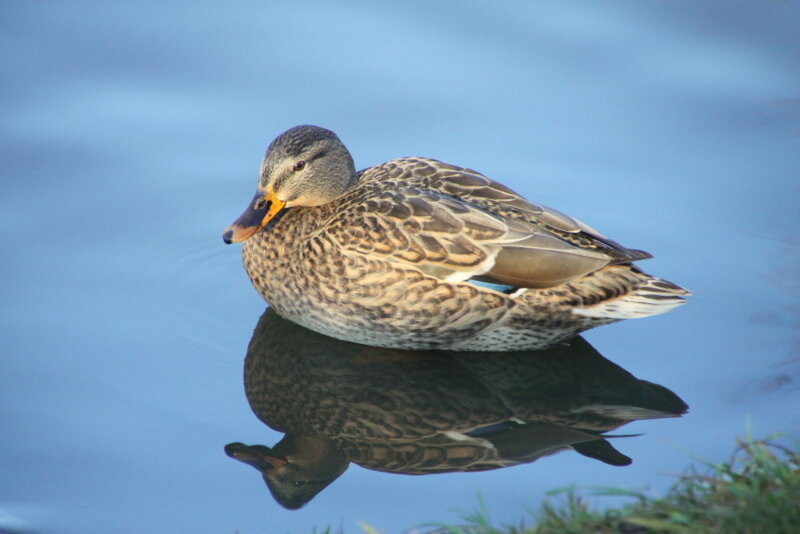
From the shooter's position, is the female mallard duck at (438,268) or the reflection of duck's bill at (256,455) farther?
the female mallard duck at (438,268)

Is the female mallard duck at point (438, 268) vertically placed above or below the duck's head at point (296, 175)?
below

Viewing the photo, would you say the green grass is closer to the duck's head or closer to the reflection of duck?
the reflection of duck

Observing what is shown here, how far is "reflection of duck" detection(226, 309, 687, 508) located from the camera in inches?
214

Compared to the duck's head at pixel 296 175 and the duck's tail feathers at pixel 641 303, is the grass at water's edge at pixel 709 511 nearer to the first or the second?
the duck's tail feathers at pixel 641 303

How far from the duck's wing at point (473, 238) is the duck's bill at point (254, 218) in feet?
1.29

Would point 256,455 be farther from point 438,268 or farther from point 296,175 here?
point 296,175

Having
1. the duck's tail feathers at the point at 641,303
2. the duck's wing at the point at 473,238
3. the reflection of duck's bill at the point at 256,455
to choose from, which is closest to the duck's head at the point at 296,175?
the duck's wing at the point at 473,238

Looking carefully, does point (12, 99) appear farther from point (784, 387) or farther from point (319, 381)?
point (784, 387)

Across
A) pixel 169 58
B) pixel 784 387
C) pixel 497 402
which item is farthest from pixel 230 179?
pixel 784 387

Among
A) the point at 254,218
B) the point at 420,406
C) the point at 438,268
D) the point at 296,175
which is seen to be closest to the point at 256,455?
the point at 420,406

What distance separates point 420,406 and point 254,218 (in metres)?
1.59

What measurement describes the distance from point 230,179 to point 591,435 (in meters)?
3.40

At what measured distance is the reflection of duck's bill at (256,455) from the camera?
5383 millimetres

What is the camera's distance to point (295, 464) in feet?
17.8
